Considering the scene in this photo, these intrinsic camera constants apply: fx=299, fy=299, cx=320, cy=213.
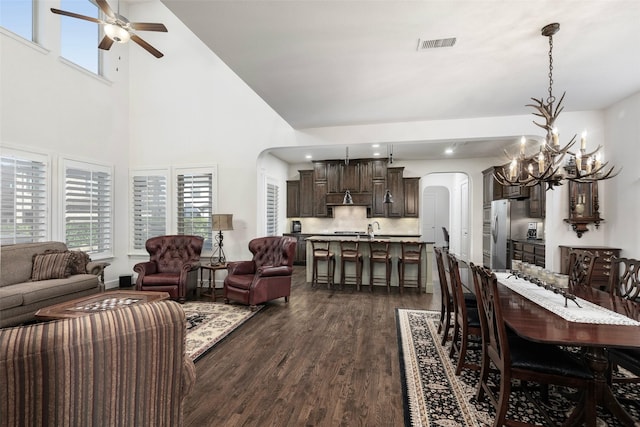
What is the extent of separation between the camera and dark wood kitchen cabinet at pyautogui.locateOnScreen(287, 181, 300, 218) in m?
8.74

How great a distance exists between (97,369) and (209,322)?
2.93m

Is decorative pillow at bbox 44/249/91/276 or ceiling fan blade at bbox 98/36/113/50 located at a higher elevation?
ceiling fan blade at bbox 98/36/113/50

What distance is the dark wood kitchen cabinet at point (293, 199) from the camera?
874cm

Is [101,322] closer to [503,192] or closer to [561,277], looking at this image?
[561,277]

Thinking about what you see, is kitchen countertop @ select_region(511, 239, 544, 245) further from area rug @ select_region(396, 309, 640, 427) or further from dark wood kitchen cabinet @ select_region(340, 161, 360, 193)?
dark wood kitchen cabinet @ select_region(340, 161, 360, 193)

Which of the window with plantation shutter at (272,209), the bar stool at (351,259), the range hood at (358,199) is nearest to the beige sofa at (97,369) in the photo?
the bar stool at (351,259)

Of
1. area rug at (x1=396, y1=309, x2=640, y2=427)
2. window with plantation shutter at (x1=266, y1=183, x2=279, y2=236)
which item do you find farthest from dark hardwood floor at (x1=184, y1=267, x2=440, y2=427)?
window with plantation shutter at (x1=266, y1=183, x2=279, y2=236)

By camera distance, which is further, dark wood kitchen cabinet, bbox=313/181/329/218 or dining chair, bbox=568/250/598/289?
dark wood kitchen cabinet, bbox=313/181/329/218

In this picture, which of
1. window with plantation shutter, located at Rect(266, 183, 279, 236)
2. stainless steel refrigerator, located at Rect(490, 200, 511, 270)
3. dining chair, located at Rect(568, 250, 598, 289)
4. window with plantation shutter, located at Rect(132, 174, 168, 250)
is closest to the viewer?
dining chair, located at Rect(568, 250, 598, 289)

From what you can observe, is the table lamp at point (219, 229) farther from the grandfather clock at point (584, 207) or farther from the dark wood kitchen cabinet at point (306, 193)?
the grandfather clock at point (584, 207)

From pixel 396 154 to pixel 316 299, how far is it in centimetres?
441

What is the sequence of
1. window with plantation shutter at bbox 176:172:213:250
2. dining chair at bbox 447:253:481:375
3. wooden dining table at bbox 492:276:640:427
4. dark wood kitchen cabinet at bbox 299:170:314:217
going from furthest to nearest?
dark wood kitchen cabinet at bbox 299:170:314:217 → window with plantation shutter at bbox 176:172:213:250 → dining chair at bbox 447:253:481:375 → wooden dining table at bbox 492:276:640:427

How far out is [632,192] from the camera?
3996mm

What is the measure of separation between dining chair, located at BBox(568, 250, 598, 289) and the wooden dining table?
741 millimetres
